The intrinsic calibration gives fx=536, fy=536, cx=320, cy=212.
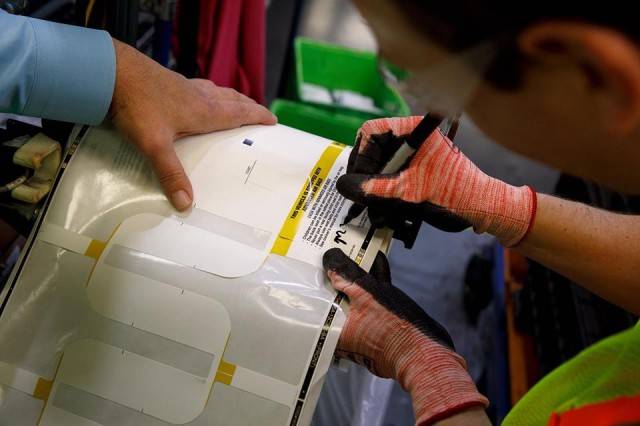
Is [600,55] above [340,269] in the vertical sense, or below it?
above

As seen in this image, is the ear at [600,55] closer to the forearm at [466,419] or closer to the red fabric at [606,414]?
the red fabric at [606,414]

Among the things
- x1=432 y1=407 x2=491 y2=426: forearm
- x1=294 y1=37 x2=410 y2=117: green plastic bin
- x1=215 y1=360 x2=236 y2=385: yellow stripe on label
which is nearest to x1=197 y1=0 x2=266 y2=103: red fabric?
x1=294 y1=37 x2=410 y2=117: green plastic bin

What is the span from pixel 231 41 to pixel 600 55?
1.06 m

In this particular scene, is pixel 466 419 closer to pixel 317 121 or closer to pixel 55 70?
pixel 55 70

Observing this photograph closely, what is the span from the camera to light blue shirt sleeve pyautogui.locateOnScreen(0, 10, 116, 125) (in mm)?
664

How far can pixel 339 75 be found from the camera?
1.96 m

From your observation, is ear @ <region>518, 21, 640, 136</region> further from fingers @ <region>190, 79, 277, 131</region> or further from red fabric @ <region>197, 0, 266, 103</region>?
red fabric @ <region>197, 0, 266, 103</region>

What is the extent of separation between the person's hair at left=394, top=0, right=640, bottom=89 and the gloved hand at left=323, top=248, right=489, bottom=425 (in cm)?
40

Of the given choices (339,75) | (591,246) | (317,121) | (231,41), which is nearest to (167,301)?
(591,246)

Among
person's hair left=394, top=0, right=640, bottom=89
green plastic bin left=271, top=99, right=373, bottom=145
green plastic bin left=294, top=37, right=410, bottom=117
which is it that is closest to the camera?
person's hair left=394, top=0, right=640, bottom=89

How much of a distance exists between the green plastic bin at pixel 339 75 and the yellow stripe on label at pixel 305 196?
0.98 meters

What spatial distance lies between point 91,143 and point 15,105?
0.41 ft

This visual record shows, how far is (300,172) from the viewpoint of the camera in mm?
834

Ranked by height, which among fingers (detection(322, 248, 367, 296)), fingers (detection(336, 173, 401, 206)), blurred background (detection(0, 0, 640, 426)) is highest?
fingers (detection(336, 173, 401, 206))
